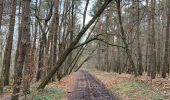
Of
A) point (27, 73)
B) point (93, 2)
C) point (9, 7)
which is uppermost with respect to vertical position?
point (93, 2)

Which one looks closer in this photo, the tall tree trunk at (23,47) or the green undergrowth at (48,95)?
the tall tree trunk at (23,47)

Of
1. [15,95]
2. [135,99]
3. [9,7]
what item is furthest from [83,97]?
[9,7]

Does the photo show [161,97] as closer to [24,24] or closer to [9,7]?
[24,24]

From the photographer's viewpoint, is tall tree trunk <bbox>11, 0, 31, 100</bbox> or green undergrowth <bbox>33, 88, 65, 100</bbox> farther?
green undergrowth <bbox>33, 88, 65, 100</bbox>

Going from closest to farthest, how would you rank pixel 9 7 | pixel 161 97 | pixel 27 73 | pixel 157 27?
pixel 27 73 → pixel 161 97 → pixel 9 7 → pixel 157 27

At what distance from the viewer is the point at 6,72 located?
2191cm

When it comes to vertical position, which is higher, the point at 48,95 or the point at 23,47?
the point at 23,47

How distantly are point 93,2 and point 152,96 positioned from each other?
24371 mm

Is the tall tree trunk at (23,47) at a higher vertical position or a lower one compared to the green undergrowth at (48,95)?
higher

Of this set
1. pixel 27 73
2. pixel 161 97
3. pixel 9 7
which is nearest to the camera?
pixel 27 73

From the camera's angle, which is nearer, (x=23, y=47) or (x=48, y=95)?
(x=23, y=47)

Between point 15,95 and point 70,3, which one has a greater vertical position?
point 70,3

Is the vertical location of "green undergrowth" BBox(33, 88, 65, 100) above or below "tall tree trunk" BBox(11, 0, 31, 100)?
below

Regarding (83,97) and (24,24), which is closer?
(24,24)
